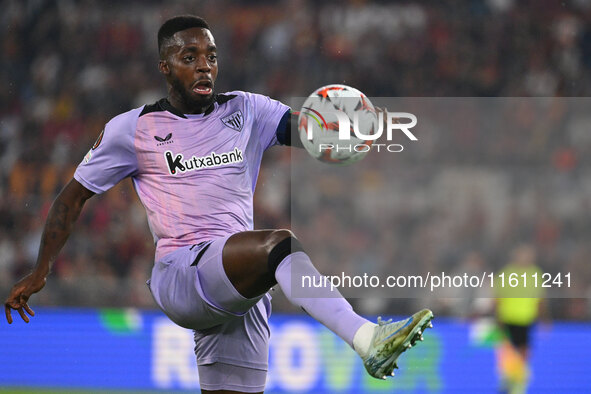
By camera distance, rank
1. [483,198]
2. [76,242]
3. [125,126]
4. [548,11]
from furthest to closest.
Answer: [548,11], [76,242], [483,198], [125,126]

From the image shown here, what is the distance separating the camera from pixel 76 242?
9.39 metres

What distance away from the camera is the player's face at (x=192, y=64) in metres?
3.93

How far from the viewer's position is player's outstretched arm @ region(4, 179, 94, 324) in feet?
12.7

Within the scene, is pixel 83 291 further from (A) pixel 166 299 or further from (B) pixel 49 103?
(A) pixel 166 299

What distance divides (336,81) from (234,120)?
7.12 m

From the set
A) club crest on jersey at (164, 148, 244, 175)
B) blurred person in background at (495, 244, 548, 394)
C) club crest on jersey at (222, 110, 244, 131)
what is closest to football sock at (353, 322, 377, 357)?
club crest on jersey at (164, 148, 244, 175)

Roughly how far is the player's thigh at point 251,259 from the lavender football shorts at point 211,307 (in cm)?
4

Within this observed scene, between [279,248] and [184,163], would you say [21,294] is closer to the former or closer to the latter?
[184,163]

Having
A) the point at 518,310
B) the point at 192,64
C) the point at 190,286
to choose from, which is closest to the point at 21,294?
the point at 190,286

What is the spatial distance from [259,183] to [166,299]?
597 centimetres

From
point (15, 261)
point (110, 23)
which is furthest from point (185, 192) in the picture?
point (110, 23)

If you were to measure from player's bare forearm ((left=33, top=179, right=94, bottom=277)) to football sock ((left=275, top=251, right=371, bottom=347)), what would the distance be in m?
1.21

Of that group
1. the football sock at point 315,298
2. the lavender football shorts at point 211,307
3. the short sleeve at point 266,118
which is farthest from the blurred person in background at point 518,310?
the football sock at point 315,298

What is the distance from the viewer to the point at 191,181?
3869 millimetres
